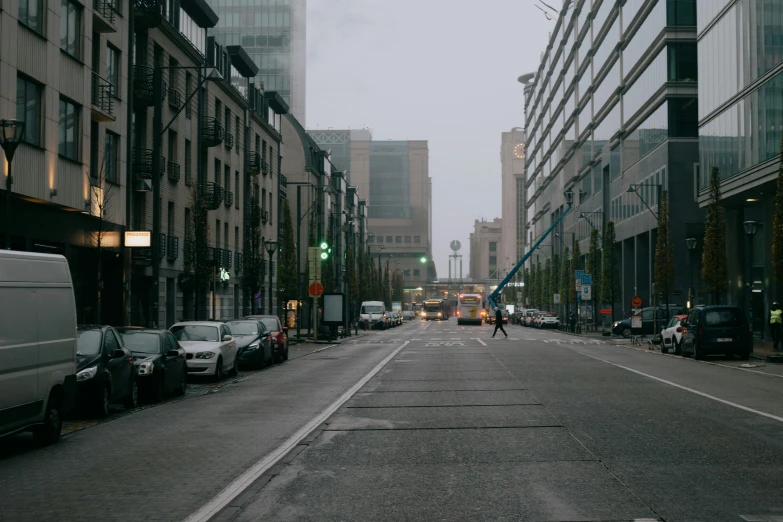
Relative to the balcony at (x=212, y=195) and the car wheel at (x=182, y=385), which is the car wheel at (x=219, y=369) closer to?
the car wheel at (x=182, y=385)

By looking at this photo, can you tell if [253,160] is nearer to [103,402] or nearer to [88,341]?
[88,341]

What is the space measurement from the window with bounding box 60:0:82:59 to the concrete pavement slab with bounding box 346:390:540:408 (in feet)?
56.6

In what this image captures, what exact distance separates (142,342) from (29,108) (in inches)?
434

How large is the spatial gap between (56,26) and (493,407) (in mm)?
19816

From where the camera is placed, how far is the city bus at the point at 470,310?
9506 cm

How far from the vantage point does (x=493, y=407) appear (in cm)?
1659

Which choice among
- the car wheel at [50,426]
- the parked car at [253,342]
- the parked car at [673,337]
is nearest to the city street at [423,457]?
the car wheel at [50,426]

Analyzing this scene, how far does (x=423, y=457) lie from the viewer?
1104cm

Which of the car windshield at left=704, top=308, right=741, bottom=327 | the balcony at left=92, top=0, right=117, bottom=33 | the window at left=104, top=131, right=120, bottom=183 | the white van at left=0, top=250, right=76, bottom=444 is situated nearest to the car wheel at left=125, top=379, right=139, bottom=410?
the white van at left=0, top=250, right=76, bottom=444

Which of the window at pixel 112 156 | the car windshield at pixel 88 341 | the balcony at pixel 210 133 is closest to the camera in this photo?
the car windshield at pixel 88 341

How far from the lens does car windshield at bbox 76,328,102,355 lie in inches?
635

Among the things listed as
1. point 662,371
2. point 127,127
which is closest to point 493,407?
point 662,371

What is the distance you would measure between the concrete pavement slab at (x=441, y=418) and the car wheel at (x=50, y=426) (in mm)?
3733

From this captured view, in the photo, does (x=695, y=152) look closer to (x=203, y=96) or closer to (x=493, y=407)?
(x=203, y=96)
